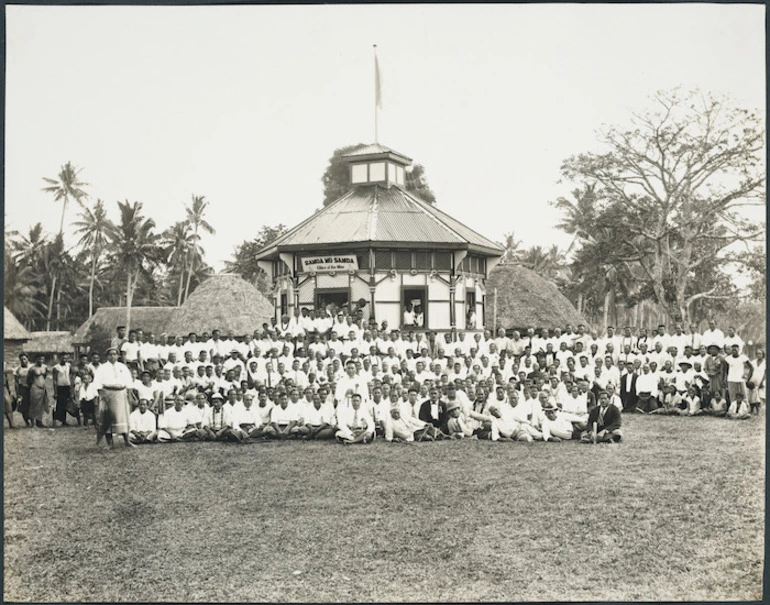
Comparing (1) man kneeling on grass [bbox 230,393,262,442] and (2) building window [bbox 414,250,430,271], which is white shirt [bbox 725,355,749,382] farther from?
(1) man kneeling on grass [bbox 230,393,262,442]

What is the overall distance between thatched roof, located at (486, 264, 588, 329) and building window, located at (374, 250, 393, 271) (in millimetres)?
8629

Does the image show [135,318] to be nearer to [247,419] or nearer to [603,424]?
[247,419]

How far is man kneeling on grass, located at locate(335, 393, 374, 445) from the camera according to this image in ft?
41.2

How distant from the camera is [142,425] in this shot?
12711mm

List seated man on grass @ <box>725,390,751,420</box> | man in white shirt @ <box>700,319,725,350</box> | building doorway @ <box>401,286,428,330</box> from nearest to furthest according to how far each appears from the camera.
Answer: seated man on grass @ <box>725,390,751,420</box> < man in white shirt @ <box>700,319,725,350</box> < building doorway @ <box>401,286,428,330</box>

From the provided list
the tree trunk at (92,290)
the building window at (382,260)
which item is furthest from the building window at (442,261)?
the tree trunk at (92,290)

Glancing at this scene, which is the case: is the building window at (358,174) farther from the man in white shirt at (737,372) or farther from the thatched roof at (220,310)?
the man in white shirt at (737,372)

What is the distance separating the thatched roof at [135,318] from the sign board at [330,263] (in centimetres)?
1694

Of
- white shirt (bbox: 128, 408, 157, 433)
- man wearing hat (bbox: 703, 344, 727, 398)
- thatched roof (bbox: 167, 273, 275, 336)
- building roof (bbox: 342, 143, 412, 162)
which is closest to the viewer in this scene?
white shirt (bbox: 128, 408, 157, 433)

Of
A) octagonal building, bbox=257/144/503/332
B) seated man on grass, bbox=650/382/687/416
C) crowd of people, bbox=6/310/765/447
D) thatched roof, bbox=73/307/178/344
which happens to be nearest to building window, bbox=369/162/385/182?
octagonal building, bbox=257/144/503/332

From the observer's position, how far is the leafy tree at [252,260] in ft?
121

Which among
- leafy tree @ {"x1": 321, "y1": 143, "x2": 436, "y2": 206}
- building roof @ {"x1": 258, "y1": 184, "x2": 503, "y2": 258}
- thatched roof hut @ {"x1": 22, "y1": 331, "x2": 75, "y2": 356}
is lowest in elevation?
thatched roof hut @ {"x1": 22, "y1": 331, "x2": 75, "y2": 356}

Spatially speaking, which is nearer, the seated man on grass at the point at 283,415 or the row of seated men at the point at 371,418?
the row of seated men at the point at 371,418

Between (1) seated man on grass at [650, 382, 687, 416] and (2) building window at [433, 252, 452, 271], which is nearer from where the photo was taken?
(1) seated man on grass at [650, 382, 687, 416]
